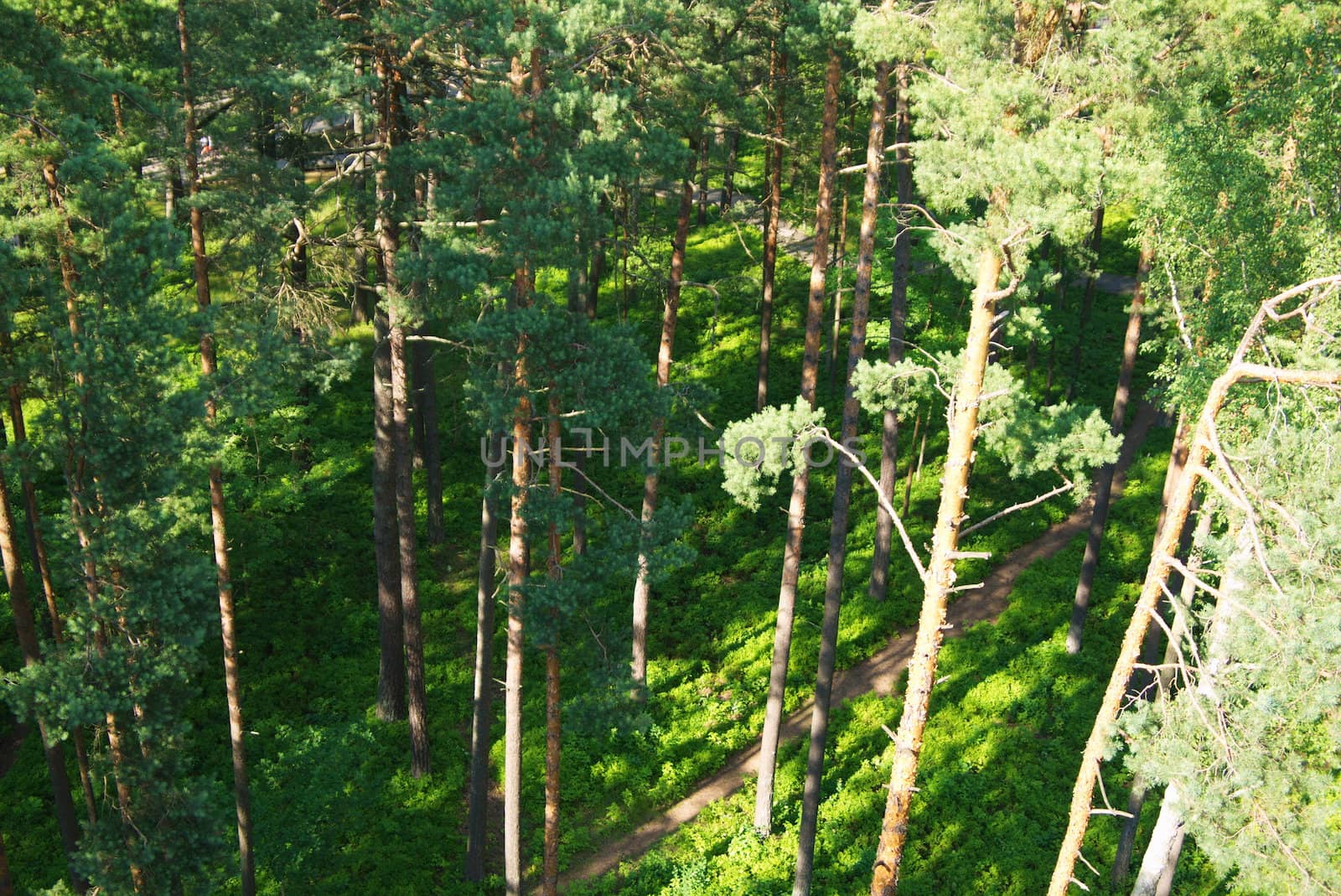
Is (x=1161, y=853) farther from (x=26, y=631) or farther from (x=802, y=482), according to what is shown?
(x=26, y=631)

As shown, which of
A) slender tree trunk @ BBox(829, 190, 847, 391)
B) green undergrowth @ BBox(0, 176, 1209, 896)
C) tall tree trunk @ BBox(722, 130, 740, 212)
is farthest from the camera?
slender tree trunk @ BBox(829, 190, 847, 391)

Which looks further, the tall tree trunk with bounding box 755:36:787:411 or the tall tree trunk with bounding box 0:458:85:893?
the tall tree trunk with bounding box 755:36:787:411

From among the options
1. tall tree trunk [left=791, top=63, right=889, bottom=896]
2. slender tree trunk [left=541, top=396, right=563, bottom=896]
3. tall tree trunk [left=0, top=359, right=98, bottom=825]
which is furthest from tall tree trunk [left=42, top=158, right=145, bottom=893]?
tall tree trunk [left=791, top=63, right=889, bottom=896]

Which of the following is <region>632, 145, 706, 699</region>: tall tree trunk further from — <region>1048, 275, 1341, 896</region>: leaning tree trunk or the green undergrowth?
<region>1048, 275, 1341, 896</region>: leaning tree trunk

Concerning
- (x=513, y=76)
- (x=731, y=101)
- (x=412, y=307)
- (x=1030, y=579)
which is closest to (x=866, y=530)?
(x=1030, y=579)

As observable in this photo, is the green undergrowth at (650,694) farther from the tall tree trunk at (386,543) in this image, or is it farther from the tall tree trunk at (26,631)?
the tall tree trunk at (26,631)

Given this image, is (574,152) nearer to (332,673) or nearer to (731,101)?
(731,101)
